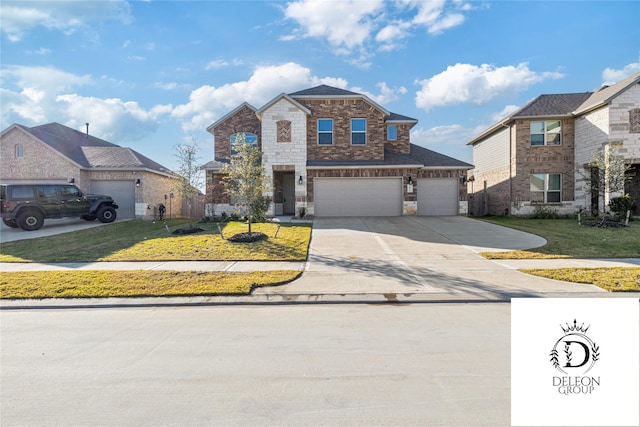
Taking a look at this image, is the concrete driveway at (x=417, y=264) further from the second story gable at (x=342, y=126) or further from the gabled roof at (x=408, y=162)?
the second story gable at (x=342, y=126)

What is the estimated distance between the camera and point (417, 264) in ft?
27.8

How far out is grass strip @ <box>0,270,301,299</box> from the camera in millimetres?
6172

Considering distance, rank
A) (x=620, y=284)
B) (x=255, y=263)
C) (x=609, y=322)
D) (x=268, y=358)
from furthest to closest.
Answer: (x=255, y=263) → (x=620, y=284) → (x=268, y=358) → (x=609, y=322)

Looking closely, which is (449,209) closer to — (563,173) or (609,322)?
(563,173)

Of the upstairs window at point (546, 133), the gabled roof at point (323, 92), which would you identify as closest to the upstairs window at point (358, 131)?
the gabled roof at point (323, 92)

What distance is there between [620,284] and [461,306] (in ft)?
11.7

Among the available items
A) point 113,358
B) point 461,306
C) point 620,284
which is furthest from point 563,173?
point 113,358

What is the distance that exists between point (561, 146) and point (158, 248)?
854 inches

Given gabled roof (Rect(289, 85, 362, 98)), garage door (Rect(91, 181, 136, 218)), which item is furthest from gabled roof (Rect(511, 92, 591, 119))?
garage door (Rect(91, 181, 136, 218))

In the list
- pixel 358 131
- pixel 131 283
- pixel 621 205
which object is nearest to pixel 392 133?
pixel 358 131

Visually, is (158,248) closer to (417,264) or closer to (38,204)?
(417,264)

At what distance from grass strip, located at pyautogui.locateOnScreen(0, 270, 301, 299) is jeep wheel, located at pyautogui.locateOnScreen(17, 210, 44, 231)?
380 inches

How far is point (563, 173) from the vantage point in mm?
19422

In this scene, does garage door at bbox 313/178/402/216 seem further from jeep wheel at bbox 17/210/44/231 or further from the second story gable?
jeep wheel at bbox 17/210/44/231
